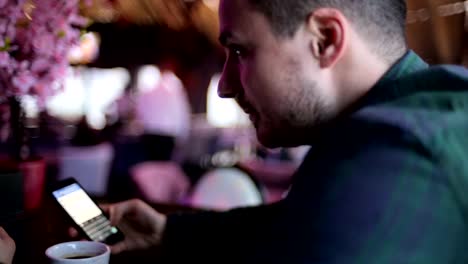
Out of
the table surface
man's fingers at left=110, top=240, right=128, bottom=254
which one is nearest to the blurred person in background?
the table surface

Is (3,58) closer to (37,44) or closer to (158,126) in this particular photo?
(37,44)

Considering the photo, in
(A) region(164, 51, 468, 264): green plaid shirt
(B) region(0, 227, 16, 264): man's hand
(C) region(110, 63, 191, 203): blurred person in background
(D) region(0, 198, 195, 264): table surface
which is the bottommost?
(C) region(110, 63, 191, 203): blurred person in background

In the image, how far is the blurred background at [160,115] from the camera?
2.16 metres

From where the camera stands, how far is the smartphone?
1.02 m

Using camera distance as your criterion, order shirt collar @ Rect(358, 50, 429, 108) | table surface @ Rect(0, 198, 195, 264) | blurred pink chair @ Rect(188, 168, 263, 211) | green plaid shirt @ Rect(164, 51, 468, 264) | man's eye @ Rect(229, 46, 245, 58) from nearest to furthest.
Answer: green plaid shirt @ Rect(164, 51, 468, 264)
shirt collar @ Rect(358, 50, 429, 108)
man's eye @ Rect(229, 46, 245, 58)
table surface @ Rect(0, 198, 195, 264)
blurred pink chair @ Rect(188, 168, 263, 211)

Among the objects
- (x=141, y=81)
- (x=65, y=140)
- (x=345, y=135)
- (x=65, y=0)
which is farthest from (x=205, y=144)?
(x=345, y=135)

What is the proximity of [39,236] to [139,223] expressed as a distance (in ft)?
0.76

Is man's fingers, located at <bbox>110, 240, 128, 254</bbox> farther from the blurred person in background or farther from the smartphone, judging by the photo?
the blurred person in background

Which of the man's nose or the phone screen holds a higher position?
the man's nose

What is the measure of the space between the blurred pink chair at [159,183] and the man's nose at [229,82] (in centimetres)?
151

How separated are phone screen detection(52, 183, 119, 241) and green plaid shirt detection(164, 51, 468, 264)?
539 millimetres

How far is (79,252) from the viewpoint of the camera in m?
0.80

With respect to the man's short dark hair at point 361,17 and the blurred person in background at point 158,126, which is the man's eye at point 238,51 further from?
the blurred person in background at point 158,126

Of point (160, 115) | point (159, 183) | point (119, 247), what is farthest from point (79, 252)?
point (160, 115)
